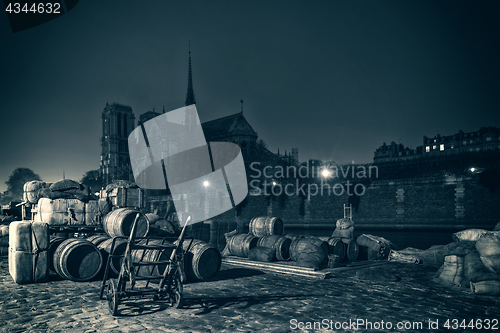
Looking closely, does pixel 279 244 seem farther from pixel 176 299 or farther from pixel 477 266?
pixel 176 299

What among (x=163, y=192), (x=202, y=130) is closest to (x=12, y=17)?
(x=163, y=192)

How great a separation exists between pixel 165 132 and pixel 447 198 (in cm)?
7533

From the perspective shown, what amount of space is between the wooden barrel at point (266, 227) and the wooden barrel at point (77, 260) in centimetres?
728

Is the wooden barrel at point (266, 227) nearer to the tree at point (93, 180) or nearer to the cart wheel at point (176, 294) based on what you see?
the cart wheel at point (176, 294)

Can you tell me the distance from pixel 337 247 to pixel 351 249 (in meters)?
1.02

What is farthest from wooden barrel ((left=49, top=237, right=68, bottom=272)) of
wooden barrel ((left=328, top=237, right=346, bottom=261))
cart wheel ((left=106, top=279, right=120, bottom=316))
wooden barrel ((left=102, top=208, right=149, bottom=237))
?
wooden barrel ((left=328, top=237, right=346, bottom=261))

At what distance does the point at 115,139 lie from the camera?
101 metres

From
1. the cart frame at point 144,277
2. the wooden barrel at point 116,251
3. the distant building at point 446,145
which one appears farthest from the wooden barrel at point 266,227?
the distant building at point 446,145

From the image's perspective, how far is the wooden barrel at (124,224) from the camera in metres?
11.2

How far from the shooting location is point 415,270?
36.1ft

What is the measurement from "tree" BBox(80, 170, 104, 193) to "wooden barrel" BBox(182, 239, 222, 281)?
9610cm

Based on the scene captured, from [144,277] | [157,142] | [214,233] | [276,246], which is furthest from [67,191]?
[157,142]

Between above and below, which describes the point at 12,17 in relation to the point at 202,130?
below

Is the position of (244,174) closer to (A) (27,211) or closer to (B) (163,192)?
(B) (163,192)
